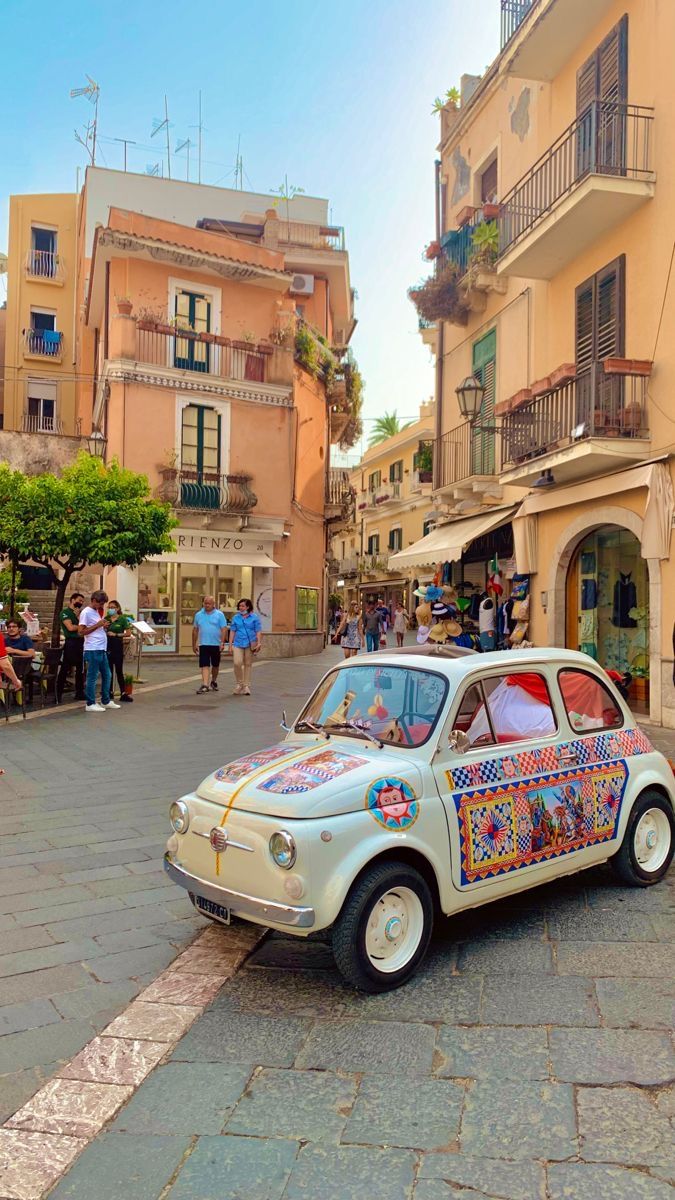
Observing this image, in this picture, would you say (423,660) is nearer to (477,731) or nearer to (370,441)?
(477,731)

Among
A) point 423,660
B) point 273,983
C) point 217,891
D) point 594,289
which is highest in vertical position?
point 594,289

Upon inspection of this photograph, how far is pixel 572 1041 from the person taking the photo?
3.35m

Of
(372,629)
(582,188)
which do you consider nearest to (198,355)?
(372,629)

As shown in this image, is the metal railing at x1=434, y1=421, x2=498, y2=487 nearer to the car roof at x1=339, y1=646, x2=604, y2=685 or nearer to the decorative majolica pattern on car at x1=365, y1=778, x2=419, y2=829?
the car roof at x1=339, y1=646, x2=604, y2=685


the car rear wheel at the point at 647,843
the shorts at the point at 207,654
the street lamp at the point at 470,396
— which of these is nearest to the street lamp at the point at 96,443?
the shorts at the point at 207,654

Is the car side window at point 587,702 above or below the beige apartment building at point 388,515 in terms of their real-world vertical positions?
below

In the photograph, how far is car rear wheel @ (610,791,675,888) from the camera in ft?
16.8

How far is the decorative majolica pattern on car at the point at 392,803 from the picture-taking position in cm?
386

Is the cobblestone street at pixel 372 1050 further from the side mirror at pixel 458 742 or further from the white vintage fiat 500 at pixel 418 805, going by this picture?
the side mirror at pixel 458 742

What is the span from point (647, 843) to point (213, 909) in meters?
2.75

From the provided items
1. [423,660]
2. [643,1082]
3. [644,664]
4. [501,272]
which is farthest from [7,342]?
[643,1082]

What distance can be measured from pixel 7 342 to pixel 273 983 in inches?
1411

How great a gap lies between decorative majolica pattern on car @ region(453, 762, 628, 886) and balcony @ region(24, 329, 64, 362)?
1352 inches

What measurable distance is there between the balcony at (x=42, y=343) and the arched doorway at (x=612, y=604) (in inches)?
1074
